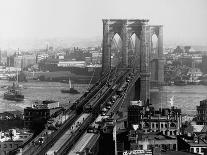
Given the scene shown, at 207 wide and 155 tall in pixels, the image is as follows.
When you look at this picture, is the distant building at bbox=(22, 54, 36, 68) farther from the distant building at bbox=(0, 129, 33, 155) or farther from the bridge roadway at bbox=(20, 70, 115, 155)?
the distant building at bbox=(0, 129, 33, 155)

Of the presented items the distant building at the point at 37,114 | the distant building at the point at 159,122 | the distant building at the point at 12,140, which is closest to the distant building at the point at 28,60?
the distant building at the point at 37,114

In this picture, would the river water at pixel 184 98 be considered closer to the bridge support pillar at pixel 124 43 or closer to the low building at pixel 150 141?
the bridge support pillar at pixel 124 43

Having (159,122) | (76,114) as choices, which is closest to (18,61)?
(76,114)

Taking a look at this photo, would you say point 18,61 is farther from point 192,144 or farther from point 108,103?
point 192,144

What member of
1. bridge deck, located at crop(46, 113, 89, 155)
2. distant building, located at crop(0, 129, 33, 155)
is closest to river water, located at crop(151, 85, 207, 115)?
bridge deck, located at crop(46, 113, 89, 155)

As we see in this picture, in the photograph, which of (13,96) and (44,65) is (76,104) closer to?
(13,96)

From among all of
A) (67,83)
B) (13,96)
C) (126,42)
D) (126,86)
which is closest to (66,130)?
(126,86)
